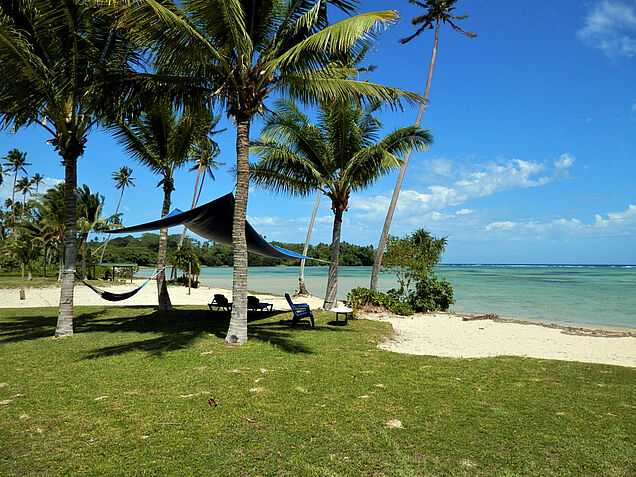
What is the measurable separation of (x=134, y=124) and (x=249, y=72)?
5.03 meters

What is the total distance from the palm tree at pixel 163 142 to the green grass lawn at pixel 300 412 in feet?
15.5

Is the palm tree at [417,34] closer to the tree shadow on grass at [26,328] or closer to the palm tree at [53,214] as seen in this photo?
the tree shadow on grass at [26,328]

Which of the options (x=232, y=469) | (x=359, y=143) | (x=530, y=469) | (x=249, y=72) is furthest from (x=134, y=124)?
(x=530, y=469)

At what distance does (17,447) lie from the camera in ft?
8.78

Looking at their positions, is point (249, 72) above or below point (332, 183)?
above

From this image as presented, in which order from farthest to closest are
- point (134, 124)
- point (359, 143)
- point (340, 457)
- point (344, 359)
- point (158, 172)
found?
point (359, 143) < point (158, 172) < point (134, 124) < point (344, 359) < point (340, 457)

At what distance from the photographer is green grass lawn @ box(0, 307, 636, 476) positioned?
257cm

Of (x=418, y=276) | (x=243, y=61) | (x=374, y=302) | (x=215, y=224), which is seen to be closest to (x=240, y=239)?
(x=243, y=61)

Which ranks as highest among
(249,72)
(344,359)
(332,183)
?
(249,72)

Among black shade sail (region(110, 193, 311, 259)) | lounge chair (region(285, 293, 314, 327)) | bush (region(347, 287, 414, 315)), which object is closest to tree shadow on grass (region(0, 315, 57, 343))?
black shade sail (region(110, 193, 311, 259))

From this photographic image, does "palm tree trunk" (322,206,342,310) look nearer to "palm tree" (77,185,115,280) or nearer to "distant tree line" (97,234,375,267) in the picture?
"distant tree line" (97,234,375,267)

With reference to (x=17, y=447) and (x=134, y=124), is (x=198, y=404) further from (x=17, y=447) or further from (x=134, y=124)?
(x=134, y=124)

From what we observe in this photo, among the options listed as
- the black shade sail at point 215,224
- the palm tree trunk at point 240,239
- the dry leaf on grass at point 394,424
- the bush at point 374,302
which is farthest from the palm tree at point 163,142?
the dry leaf on grass at point 394,424

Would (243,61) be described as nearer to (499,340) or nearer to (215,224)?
(215,224)
